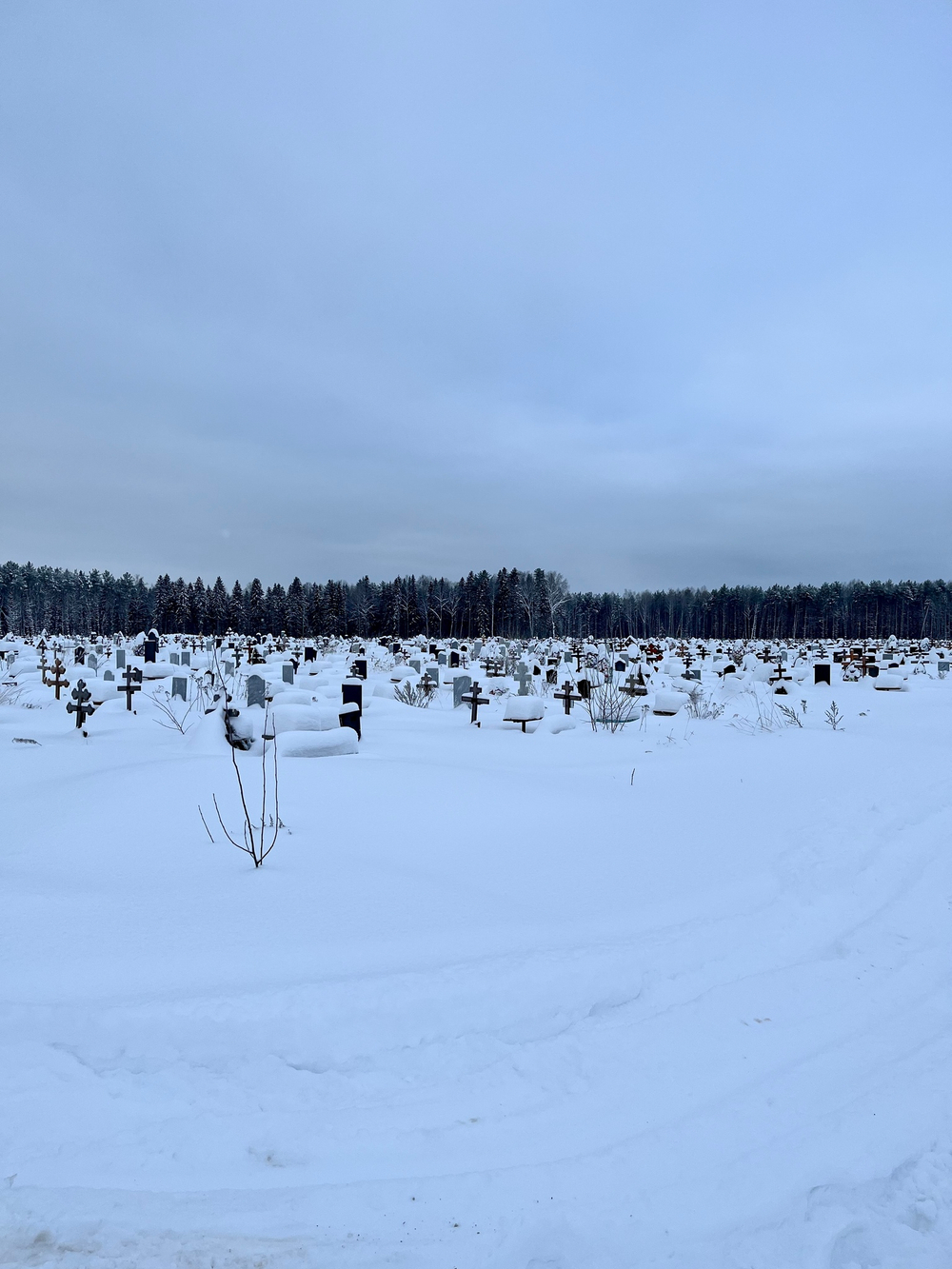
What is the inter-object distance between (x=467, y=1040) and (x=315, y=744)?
482 centimetres

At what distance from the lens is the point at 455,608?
246 ft

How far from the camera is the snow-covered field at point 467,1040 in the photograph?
1677mm

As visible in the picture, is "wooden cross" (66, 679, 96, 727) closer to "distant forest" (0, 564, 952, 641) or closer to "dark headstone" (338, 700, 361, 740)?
"dark headstone" (338, 700, 361, 740)

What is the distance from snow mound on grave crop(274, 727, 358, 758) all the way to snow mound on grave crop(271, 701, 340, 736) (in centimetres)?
66

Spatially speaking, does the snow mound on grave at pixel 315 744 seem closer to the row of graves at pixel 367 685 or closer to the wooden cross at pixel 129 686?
the row of graves at pixel 367 685

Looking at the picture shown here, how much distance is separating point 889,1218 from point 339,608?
7135 cm

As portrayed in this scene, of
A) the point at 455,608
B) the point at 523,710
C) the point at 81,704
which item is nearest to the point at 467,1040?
the point at 523,710

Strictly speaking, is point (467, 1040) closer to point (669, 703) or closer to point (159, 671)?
point (669, 703)

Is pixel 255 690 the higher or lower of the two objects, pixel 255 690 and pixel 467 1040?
the higher

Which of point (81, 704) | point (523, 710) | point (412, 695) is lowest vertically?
point (412, 695)

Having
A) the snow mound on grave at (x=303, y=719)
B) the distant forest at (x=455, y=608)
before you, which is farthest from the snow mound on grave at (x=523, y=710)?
the distant forest at (x=455, y=608)

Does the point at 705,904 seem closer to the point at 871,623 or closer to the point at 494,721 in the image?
the point at 494,721

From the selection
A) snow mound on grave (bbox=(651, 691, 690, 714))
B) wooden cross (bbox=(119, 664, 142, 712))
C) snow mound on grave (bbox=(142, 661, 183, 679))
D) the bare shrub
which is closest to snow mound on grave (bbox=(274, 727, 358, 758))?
the bare shrub

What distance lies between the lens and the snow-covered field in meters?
1.68
